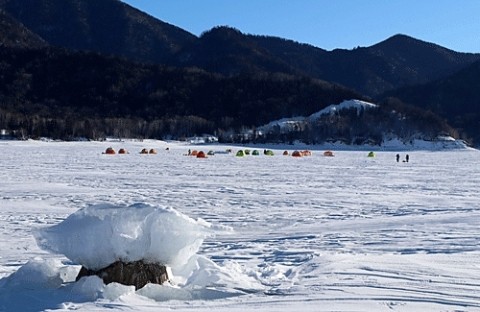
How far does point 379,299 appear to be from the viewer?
6.45m

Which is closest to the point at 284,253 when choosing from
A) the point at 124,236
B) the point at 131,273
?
the point at 131,273

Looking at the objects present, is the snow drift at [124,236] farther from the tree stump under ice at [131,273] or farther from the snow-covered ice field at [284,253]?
the snow-covered ice field at [284,253]

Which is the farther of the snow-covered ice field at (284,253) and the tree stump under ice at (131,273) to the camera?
the tree stump under ice at (131,273)

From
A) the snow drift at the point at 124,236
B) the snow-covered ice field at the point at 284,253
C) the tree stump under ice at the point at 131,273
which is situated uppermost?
the snow drift at the point at 124,236

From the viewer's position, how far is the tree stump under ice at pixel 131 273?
6.77m

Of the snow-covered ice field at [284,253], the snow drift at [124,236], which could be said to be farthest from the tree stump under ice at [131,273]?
the snow-covered ice field at [284,253]

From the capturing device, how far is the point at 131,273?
6.83 metres

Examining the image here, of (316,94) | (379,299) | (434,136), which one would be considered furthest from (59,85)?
(379,299)

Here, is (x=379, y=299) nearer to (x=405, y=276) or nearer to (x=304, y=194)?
(x=405, y=276)

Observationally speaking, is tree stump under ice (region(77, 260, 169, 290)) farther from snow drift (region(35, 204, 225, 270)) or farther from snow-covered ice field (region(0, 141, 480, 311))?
snow-covered ice field (region(0, 141, 480, 311))

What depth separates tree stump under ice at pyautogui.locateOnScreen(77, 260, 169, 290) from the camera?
6.77 metres

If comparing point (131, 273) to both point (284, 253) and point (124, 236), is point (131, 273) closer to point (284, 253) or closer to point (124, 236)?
point (124, 236)

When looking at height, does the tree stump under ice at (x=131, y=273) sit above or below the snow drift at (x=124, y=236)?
below

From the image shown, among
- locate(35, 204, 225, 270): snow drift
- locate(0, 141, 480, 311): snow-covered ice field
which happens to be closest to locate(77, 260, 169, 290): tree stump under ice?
locate(35, 204, 225, 270): snow drift
